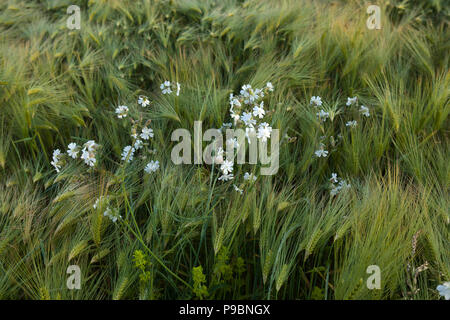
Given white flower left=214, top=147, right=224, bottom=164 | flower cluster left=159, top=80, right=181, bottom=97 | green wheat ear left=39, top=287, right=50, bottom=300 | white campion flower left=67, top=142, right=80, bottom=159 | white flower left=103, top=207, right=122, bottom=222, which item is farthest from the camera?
flower cluster left=159, top=80, right=181, bottom=97

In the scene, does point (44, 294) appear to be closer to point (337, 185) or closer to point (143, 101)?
point (143, 101)

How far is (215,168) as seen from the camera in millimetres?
1664

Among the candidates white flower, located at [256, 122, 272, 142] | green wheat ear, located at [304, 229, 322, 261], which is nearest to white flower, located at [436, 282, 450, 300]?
green wheat ear, located at [304, 229, 322, 261]

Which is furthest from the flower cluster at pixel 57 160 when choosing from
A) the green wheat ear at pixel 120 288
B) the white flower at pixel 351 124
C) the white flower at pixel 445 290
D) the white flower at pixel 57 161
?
the white flower at pixel 445 290

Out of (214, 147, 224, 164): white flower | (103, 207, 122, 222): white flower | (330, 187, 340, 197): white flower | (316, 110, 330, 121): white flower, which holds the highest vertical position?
(316, 110, 330, 121): white flower

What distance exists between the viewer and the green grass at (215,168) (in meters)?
1.34

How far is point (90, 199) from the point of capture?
1489 millimetres

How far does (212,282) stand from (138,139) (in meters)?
0.69

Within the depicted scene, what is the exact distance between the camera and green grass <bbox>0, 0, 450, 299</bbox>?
134cm

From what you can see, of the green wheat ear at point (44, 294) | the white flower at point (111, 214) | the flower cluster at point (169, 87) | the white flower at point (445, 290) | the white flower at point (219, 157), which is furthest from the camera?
the flower cluster at point (169, 87)

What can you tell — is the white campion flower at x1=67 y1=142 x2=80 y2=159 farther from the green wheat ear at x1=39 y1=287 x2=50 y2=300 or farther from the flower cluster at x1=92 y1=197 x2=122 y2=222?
the green wheat ear at x1=39 y1=287 x2=50 y2=300

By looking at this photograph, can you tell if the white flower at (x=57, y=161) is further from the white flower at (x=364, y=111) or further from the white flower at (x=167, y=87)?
the white flower at (x=364, y=111)

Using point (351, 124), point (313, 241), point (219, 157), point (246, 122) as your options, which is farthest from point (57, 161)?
point (351, 124)

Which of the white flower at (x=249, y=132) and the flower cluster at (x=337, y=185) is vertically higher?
the white flower at (x=249, y=132)
